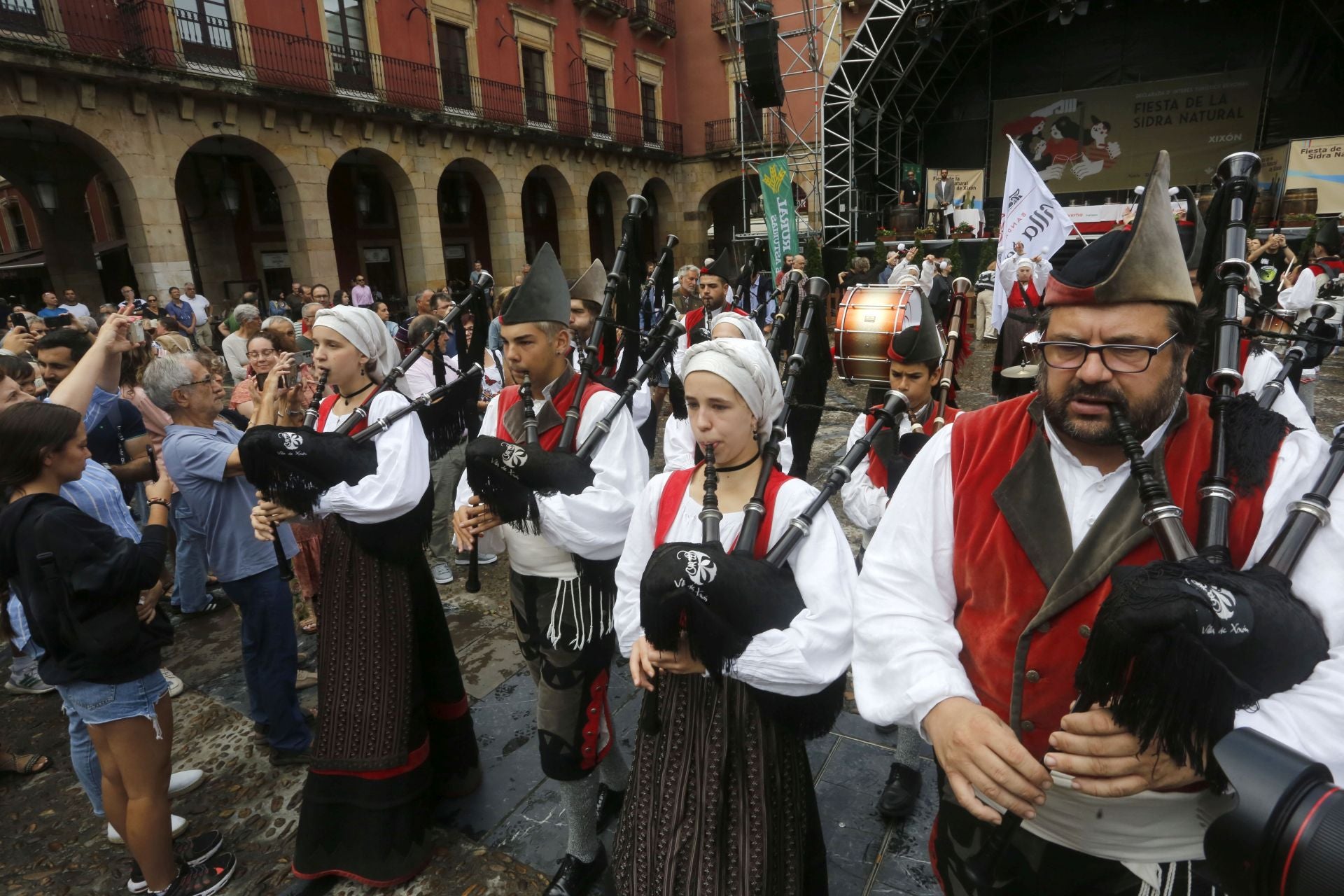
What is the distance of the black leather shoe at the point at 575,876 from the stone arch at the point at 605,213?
2224 centimetres

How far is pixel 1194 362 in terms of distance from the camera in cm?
225

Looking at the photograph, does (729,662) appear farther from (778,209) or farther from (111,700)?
(778,209)

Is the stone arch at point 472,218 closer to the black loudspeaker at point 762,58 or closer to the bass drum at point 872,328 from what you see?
the black loudspeaker at point 762,58

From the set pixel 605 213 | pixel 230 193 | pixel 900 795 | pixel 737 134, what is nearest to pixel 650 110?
pixel 737 134

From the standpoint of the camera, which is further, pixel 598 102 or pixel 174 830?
pixel 598 102

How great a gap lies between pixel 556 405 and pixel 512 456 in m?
0.51

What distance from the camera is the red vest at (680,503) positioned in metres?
1.88

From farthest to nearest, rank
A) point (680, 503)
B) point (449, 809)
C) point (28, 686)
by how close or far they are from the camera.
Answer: point (28, 686), point (449, 809), point (680, 503)

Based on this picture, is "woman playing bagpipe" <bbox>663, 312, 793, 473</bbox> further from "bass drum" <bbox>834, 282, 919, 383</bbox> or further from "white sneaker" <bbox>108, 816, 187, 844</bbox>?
"white sneaker" <bbox>108, 816, 187, 844</bbox>

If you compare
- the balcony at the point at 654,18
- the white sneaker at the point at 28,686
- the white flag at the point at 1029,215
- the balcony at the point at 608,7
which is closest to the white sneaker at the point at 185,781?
the white sneaker at the point at 28,686

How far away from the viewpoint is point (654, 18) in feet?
79.3

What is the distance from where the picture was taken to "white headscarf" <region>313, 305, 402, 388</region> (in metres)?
2.77

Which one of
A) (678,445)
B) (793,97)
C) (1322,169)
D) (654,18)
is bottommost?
(678,445)

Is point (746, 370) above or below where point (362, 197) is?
below
